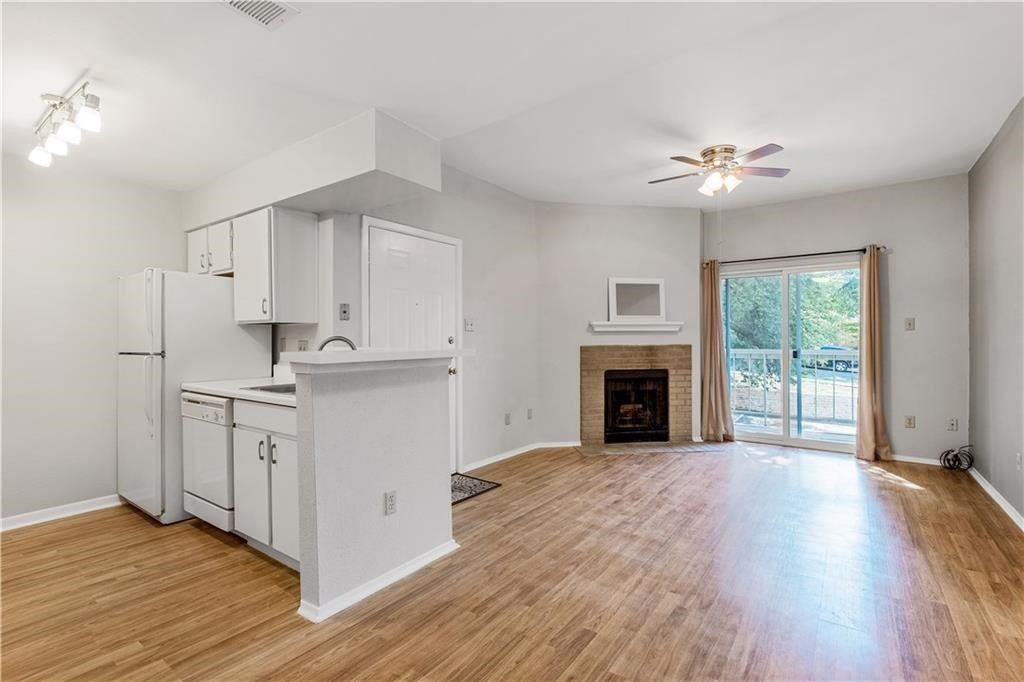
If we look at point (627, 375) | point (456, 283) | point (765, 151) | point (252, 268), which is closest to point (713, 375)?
point (627, 375)

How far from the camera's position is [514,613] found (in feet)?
6.81

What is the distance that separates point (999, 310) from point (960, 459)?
159 cm

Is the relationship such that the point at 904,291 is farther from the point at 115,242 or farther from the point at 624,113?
the point at 115,242

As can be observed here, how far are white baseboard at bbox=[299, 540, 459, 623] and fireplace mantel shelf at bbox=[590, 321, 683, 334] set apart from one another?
318cm

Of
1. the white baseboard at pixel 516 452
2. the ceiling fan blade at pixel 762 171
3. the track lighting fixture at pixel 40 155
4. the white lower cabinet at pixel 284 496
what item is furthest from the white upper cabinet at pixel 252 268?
the ceiling fan blade at pixel 762 171

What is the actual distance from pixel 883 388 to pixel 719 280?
1.89 meters

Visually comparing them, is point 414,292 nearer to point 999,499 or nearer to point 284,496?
point 284,496

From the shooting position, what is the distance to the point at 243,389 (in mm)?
2709

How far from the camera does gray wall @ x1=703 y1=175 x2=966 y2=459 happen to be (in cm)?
438

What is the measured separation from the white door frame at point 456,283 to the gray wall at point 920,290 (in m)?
3.78

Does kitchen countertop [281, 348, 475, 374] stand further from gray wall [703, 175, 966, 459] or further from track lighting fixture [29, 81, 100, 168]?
gray wall [703, 175, 966, 459]

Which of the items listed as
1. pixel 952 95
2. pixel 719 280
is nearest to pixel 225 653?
pixel 952 95

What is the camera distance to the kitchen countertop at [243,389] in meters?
2.37

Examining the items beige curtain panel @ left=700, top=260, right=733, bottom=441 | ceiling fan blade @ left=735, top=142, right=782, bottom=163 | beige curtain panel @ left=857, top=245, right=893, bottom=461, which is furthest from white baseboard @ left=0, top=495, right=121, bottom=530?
beige curtain panel @ left=857, top=245, right=893, bottom=461
